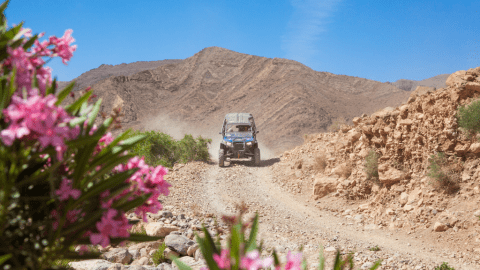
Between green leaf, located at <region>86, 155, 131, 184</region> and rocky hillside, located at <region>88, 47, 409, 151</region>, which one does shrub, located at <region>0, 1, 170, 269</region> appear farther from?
rocky hillside, located at <region>88, 47, 409, 151</region>

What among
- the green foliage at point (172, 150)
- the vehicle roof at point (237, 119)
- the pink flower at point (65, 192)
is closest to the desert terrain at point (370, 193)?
the pink flower at point (65, 192)

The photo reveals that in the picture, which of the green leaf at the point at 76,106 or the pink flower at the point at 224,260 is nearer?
the pink flower at the point at 224,260

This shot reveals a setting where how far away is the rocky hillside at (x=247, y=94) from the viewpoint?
37719 millimetres

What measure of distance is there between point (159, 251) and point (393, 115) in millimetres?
7778

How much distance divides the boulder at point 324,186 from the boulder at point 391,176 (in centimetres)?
151

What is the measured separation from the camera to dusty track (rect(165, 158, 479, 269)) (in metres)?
5.87

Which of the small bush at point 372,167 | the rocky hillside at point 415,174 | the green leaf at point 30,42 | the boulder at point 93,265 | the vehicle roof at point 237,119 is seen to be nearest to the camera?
the green leaf at point 30,42

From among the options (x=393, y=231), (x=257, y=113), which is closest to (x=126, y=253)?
(x=393, y=231)

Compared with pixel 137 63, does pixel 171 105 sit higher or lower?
lower

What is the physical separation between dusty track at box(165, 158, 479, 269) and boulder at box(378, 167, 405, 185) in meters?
1.55

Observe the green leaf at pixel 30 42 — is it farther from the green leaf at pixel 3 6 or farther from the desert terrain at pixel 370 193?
the desert terrain at pixel 370 193

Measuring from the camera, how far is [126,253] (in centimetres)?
479

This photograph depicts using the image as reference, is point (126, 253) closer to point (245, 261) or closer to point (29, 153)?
point (29, 153)

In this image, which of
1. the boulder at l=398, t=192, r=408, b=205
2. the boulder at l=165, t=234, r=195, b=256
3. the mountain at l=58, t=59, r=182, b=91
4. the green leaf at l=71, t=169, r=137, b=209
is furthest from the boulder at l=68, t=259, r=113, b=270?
the mountain at l=58, t=59, r=182, b=91
